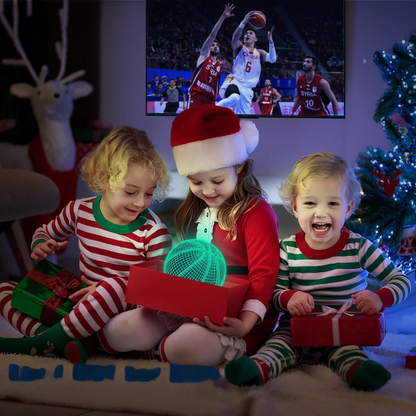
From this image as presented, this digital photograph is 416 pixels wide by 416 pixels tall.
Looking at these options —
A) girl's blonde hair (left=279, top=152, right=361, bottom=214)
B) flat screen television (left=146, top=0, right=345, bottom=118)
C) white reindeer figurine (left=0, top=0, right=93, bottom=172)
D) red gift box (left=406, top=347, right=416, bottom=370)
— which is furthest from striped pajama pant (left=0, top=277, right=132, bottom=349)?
white reindeer figurine (left=0, top=0, right=93, bottom=172)

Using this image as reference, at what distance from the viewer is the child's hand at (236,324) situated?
4.16ft

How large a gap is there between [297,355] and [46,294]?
2.39ft

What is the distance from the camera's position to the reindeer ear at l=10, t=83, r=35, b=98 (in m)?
2.51

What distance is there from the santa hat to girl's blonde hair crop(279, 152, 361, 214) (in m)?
0.16

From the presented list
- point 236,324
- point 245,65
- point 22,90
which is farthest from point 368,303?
point 22,90

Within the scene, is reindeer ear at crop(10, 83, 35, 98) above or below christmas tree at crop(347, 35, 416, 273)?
above

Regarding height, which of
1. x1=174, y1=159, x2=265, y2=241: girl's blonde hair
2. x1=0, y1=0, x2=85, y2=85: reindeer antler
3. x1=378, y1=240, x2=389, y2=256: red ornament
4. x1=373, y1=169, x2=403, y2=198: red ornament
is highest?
x1=0, y1=0, x2=85, y2=85: reindeer antler

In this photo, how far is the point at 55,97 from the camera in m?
2.48

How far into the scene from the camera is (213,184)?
4.73 feet

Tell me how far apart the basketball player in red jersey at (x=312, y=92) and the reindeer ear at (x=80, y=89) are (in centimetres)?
102

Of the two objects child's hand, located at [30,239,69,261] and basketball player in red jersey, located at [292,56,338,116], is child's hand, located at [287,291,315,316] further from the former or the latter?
basketball player in red jersey, located at [292,56,338,116]

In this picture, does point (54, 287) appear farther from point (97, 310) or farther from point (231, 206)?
point (231, 206)

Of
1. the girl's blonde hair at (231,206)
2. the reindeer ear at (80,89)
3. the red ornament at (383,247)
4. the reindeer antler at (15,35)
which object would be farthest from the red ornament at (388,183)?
the reindeer antler at (15,35)

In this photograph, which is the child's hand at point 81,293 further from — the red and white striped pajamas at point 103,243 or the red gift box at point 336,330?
the red gift box at point 336,330
